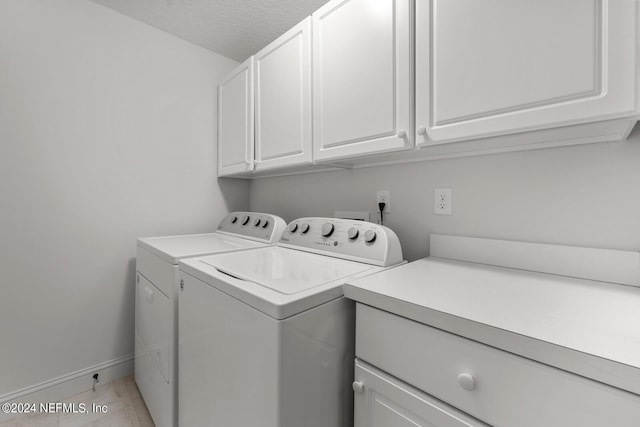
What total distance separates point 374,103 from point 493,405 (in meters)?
1.04

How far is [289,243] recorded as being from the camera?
5.12 ft

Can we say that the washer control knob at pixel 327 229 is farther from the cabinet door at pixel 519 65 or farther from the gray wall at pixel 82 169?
the gray wall at pixel 82 169

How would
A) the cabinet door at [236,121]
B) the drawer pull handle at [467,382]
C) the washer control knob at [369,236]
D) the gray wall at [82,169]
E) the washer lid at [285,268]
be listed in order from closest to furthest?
the drawer pull handle at [467,382] < the washer lid at [285,268] < the washer control knob at [369,236] < the gray wall at [82,169] < the cabinet door at [236,121]

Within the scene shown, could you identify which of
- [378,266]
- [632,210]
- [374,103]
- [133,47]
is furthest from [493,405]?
[133,47]

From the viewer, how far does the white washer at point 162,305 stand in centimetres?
120

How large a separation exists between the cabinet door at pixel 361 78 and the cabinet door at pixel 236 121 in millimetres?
615

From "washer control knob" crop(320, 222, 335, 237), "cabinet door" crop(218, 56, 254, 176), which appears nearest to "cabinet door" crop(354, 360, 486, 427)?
"washer control knob" crop(320, 222, 335, 237)

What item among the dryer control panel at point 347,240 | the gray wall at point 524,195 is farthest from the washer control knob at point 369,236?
the gray wall at point 524,195

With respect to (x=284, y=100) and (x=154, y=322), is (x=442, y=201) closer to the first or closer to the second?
(x=284, y=100)

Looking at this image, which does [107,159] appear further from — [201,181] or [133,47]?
[133,47]

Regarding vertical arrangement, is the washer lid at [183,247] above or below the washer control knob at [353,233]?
below

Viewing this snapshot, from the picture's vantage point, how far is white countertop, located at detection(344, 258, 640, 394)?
1.60ft

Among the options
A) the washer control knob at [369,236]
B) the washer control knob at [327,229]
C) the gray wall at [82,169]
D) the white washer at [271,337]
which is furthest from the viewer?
the gray wall at [82,169]

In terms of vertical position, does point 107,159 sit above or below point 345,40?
below
